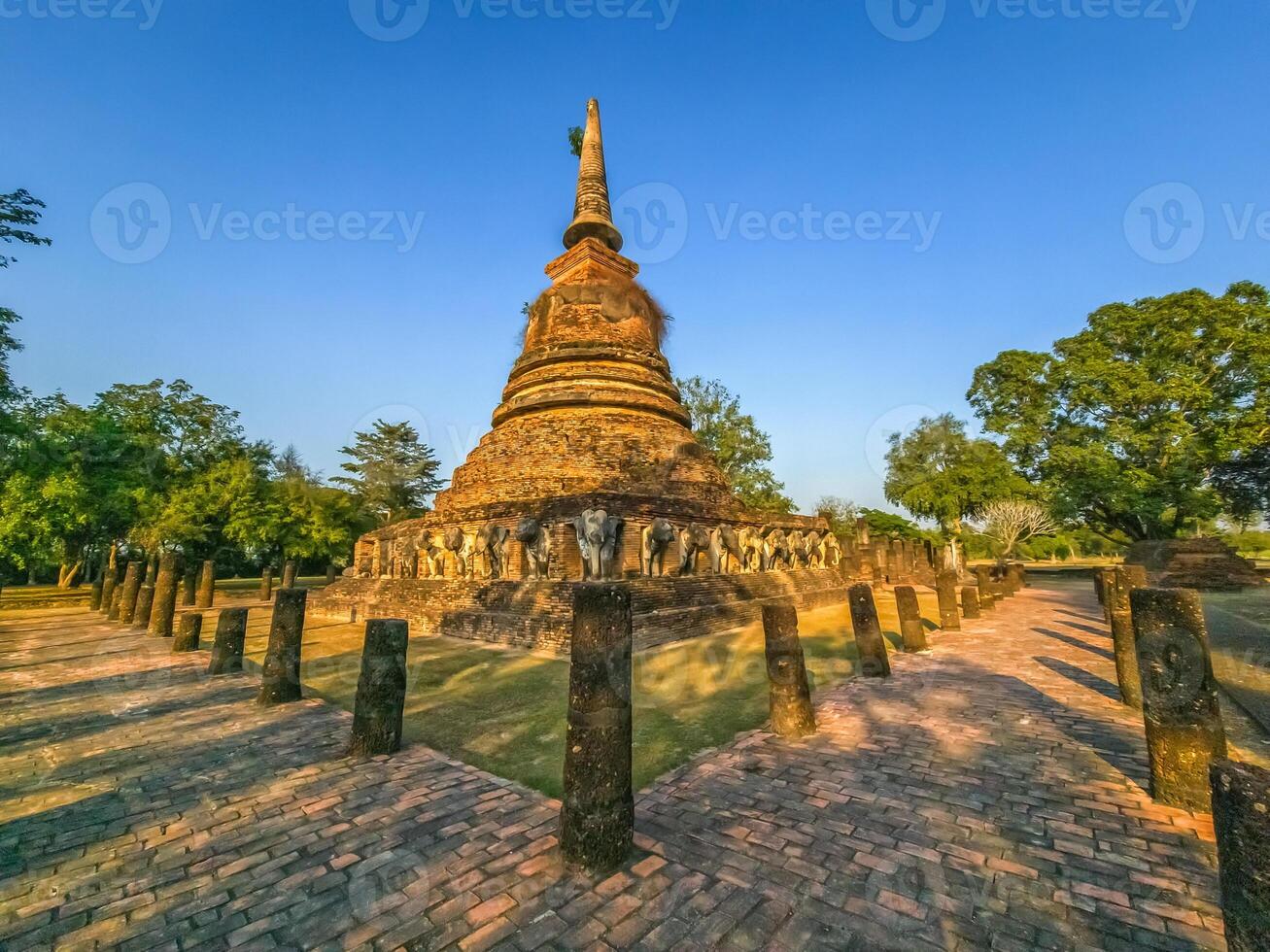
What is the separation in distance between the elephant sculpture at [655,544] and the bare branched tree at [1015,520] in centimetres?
2779

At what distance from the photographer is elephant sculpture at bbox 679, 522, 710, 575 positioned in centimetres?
1183

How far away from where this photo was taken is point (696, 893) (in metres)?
2.63

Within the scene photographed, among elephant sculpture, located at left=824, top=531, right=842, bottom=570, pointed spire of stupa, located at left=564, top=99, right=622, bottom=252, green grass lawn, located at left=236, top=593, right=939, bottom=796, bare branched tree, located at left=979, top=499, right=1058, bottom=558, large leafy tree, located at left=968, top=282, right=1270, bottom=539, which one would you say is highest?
pointed spire of stupa, located at left=564, top=99, right=622, bottom=252

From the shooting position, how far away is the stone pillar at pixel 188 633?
9.81 metres

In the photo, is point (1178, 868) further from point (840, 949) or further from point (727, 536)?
point (727, 536)

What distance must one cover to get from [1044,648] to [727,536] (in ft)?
20.9

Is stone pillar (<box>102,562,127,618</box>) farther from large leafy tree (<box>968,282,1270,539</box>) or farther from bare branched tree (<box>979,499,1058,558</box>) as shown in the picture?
bare branched tree (<box>979,499,1058,558</box>)

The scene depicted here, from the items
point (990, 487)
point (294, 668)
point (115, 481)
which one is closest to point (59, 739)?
point (294, 668)

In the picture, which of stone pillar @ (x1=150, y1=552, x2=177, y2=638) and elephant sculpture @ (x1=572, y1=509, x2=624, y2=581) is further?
stone pillar @ (x1=150, y1=552, x2=177, y2=638)

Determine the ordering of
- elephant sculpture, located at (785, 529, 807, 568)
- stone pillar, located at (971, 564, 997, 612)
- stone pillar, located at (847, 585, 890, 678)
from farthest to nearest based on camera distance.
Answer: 1. elephant sculpture, located at (785, 529, 807, 568)
2. stone pillar, located at (971, 564, 997, 612)
3. stone pillar, located at (847, 585, 890, 678)

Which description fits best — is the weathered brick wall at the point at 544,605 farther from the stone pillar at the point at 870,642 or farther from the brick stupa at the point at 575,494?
the stone pillar at the point at 870,642

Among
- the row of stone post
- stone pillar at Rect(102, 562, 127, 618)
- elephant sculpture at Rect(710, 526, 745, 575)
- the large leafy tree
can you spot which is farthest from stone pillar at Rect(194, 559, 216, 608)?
the large leafy tree

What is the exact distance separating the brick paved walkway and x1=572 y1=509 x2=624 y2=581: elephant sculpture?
5418 mm

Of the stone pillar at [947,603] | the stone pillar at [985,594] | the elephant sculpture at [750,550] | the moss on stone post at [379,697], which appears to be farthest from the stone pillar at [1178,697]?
the stone pillar at [985,594]
